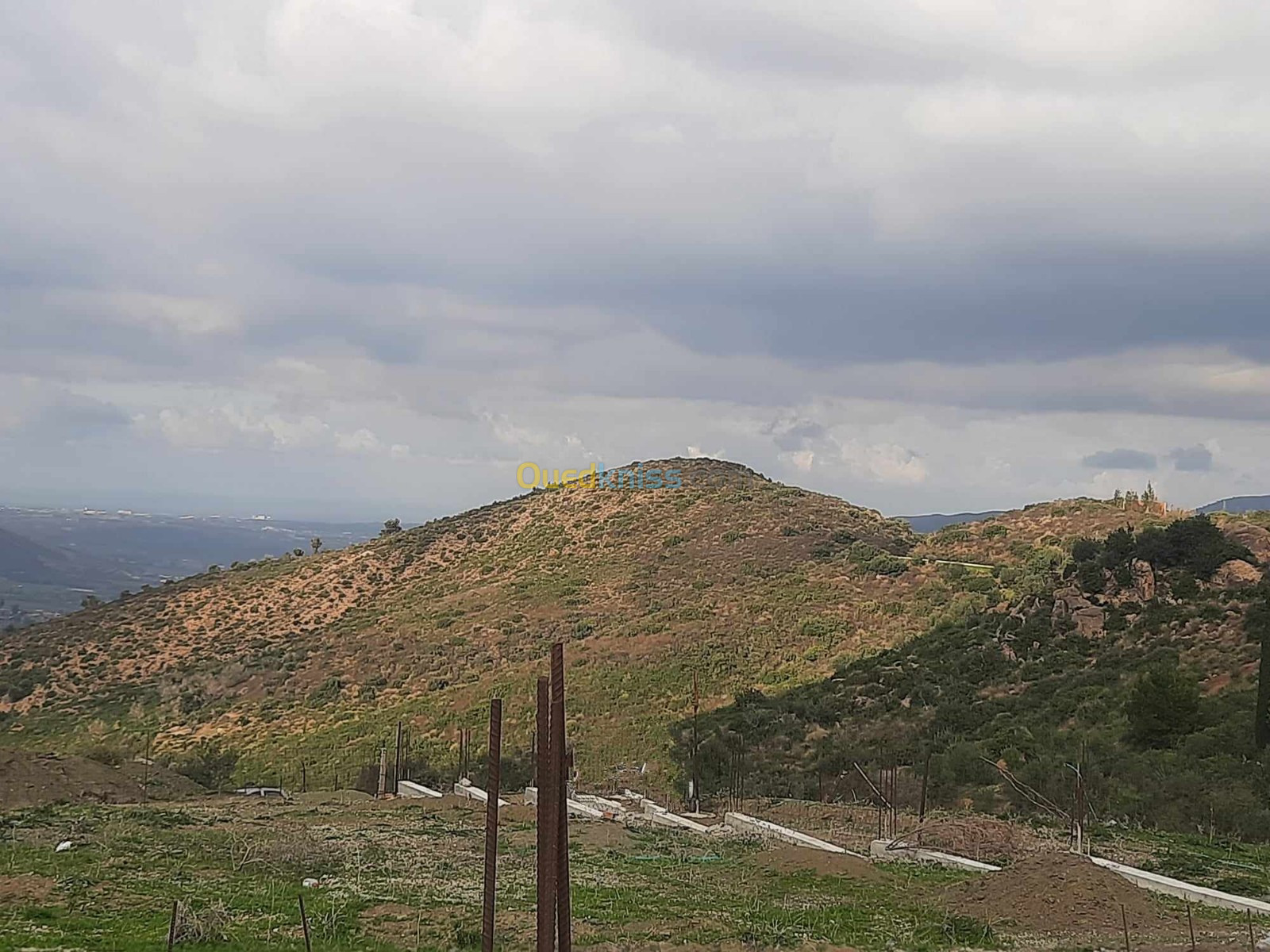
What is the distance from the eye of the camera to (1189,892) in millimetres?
13719

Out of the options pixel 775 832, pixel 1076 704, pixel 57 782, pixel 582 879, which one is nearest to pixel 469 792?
pixel 775 832

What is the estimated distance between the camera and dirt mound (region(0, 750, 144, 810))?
77.8ft

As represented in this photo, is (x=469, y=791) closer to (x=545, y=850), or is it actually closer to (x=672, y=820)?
(x=672, y=820)

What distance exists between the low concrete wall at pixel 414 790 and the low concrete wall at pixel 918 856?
13.3 meters

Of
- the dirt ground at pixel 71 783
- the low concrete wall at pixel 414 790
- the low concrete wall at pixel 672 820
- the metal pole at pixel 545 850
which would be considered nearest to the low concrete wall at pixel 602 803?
the low concrete wall at pixel 672 820

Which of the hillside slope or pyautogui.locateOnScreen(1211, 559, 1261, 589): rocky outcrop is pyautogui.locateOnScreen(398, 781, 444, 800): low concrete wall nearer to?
the hillside slope

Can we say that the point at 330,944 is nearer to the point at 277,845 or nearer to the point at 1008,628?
the point at 277,845

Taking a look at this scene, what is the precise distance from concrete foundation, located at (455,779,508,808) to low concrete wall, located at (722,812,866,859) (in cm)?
627

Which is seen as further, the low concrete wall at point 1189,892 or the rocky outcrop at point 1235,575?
the rocky outcrop at point 1235,575

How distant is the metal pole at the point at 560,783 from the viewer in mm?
5730

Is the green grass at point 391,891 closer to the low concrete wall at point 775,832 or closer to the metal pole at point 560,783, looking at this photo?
the low concrete wall at point 775,832

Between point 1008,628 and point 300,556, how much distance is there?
46.3 m

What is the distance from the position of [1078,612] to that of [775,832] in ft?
62.4

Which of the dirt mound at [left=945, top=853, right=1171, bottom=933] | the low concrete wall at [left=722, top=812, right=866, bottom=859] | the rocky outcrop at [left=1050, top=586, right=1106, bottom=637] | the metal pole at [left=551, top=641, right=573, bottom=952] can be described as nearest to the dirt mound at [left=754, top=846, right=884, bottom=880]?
the low concrete wall at [left=722, top=812, right=866, bottom=859]
